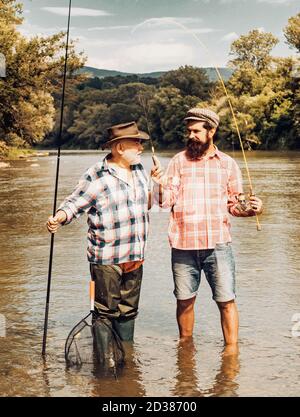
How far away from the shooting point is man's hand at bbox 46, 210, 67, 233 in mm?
5289

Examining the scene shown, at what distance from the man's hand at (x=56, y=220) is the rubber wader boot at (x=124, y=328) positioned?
91cm

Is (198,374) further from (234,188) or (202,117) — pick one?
(202,117)

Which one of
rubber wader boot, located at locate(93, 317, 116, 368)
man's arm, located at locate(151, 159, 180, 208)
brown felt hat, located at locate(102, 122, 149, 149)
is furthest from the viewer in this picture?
man's arm, located at locate(151, 159, 180, 208)

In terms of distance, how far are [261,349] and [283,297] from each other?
182cm

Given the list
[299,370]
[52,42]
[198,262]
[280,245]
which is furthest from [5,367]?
[52,42]

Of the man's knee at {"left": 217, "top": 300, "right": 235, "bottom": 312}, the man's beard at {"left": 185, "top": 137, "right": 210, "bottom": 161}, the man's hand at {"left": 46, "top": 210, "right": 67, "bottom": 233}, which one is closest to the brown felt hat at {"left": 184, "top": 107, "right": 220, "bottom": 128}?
the man's beard at {"left": 185, "top": 137, "right": 210, "bottom": 161}

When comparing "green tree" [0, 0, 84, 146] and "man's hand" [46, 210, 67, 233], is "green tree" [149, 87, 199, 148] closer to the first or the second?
"green tree" [0, 0, 84, 146]

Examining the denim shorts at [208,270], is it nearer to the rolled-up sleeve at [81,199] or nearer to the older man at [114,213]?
the older man at [114,213]

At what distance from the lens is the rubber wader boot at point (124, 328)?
5.80m

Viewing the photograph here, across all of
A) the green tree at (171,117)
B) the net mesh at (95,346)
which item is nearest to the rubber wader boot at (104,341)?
the net mesh at (95,346)

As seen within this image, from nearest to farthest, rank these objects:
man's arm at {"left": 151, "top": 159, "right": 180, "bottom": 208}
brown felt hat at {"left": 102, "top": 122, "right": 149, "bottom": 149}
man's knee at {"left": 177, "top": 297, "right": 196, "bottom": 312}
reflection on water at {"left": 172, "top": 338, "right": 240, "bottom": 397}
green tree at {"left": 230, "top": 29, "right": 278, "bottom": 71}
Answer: reflection on water at {"left": 172, "top": 338, "right": 240, "bottom": 397}, brown felt hat at {"left": 102, "top": 122, "right": 149, "bottom": 149}, man's arm at {"left": 151, "top": 159, "right": 180, "bottom": 208}, man's knee at {"left": 177, "top": 297, "right": 196, "bottom": 312}, green tree at {"left": 230, "top": 29, "right": 278, "bottom": 71}

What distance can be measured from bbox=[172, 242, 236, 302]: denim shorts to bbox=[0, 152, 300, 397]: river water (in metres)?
0.48

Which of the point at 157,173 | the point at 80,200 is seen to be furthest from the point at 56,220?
the point at 157,173

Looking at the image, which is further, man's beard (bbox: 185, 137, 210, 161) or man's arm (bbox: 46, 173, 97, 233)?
man's beard (bbox: 185, 137, 210, 161)
